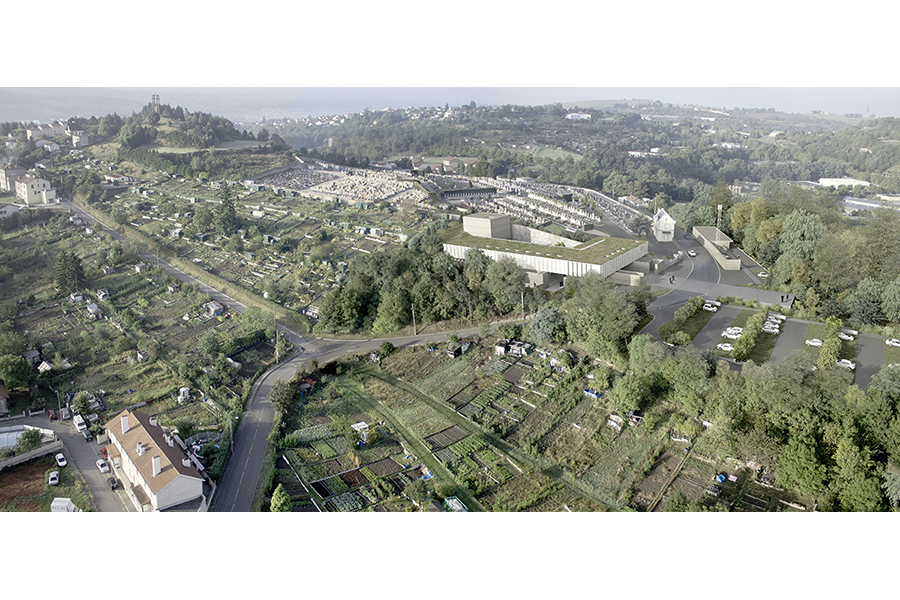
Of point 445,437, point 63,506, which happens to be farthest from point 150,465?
point 445,437

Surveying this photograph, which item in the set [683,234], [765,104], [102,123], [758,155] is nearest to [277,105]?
[102,123]

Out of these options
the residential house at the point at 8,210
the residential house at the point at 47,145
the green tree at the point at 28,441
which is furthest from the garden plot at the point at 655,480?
the residential house at the point at 47,145

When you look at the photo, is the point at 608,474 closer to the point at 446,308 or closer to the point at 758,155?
the point at 446,308

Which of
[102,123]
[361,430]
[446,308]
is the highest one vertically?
[102,123]

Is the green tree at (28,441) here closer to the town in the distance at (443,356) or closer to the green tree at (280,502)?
the town in the distance at (443,356)

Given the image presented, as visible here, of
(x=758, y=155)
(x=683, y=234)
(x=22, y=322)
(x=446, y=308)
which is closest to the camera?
(x=446, y=308)

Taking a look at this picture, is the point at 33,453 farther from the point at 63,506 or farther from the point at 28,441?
the point at 63,506
